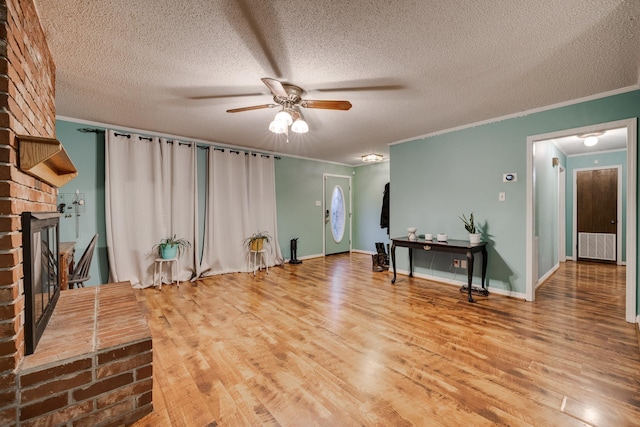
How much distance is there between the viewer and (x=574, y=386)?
177cm

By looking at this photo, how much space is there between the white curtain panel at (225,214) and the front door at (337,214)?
2242 millimetres

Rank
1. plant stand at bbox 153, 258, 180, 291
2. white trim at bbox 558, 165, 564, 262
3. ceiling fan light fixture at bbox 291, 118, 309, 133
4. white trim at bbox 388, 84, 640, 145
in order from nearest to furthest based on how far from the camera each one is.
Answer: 1. ceiling fan light fixture at bbox 291, 118, 309, 133
2. white trim at bbox 388, 84, 640, 145
3. plant stand at bbox 153, 258, 180, 291
4. white trim at bbox 558, 165, 564, 262

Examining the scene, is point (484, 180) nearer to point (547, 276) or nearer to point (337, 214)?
point (547, 276)

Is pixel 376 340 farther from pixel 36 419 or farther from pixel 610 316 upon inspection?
pixel 610 316

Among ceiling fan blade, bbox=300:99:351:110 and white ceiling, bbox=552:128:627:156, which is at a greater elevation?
white ceiling, bbox=552:128:627:156

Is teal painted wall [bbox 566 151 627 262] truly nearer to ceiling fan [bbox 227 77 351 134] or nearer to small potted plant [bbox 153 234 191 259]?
ceiling fan [bbox 227 77 351 134]

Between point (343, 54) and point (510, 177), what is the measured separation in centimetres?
280

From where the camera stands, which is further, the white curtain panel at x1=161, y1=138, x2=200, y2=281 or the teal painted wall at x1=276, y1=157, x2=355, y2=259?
the teal painted wall at x1=276, y1=157, x2=355, y2=259

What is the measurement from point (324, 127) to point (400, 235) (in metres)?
2.28

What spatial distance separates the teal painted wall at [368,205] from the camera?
669 centimetres

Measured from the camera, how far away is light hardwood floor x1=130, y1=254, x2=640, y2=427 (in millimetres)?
1565

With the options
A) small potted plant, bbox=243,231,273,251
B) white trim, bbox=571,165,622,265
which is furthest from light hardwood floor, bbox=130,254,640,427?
white trim, bbox=571,165,622,265

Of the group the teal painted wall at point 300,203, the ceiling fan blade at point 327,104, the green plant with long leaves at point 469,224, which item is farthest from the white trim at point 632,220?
the teal painted wall at point 300,203

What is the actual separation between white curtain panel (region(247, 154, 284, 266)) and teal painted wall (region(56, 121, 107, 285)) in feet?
7.23
